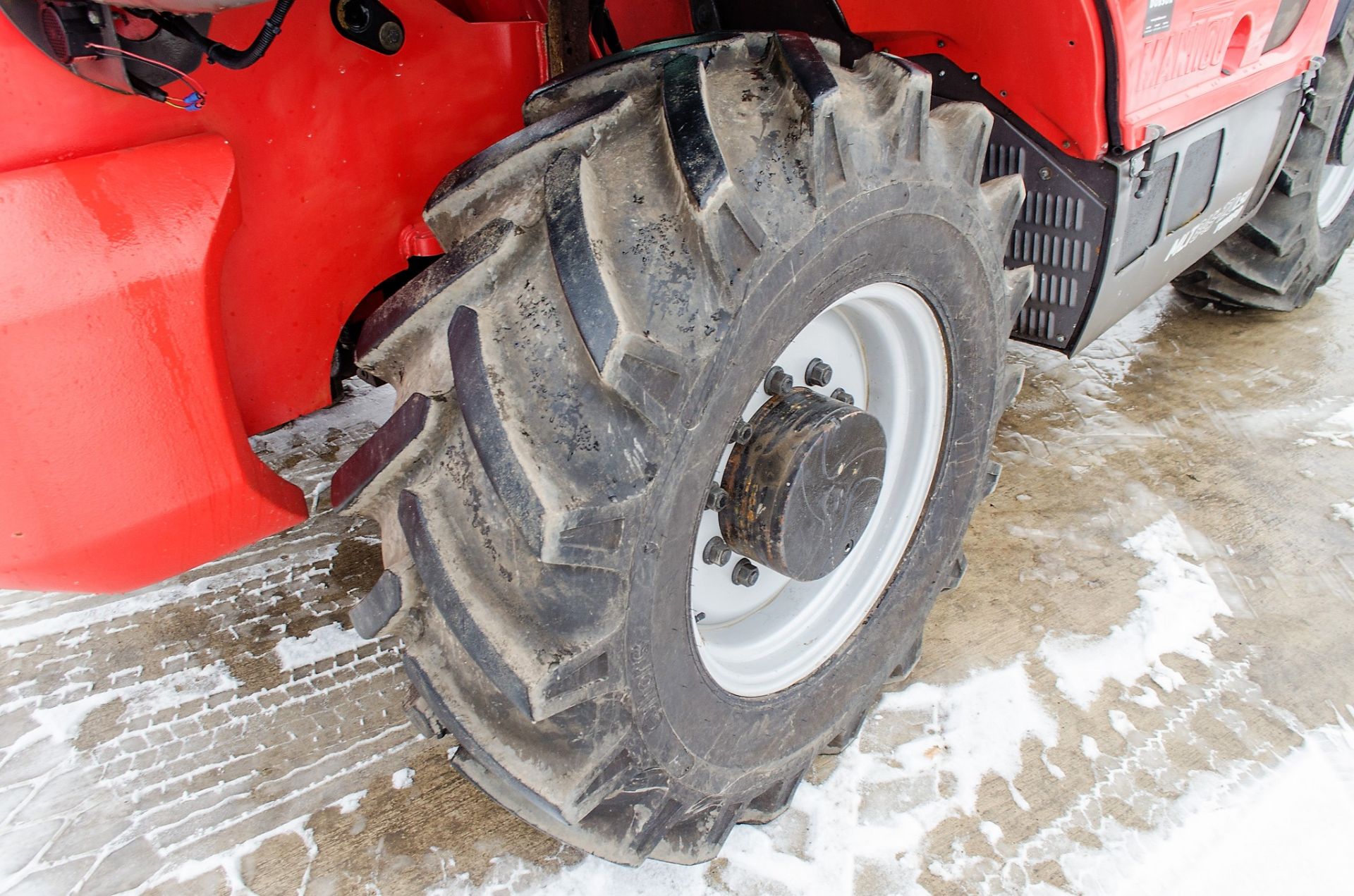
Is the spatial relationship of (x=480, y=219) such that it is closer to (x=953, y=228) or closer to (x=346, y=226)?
(x=346, y=226)

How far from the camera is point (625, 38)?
1634 millimetres

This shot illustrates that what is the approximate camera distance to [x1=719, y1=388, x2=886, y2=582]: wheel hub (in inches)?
53.8

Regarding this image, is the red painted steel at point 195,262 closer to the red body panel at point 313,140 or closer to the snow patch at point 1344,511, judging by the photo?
the red body panel at point 313,140

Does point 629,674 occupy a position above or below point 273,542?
above

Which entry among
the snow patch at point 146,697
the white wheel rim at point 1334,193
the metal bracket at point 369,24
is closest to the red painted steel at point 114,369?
the metal bracket at point 369,24

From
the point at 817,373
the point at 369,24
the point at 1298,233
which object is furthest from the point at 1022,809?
the point at 1298,233

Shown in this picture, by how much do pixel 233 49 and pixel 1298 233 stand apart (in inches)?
135

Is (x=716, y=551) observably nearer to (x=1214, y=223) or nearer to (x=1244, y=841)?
(x=1244, y=841)

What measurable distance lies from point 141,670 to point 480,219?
1.38m

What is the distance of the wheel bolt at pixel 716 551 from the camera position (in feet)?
4.88

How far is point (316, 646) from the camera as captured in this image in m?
1.93

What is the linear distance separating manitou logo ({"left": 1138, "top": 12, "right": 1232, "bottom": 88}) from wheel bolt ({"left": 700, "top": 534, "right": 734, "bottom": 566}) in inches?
47.7

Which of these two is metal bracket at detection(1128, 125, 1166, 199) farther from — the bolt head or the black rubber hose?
the black rubber hose

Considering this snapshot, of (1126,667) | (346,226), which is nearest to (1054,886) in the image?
(1126,667)
